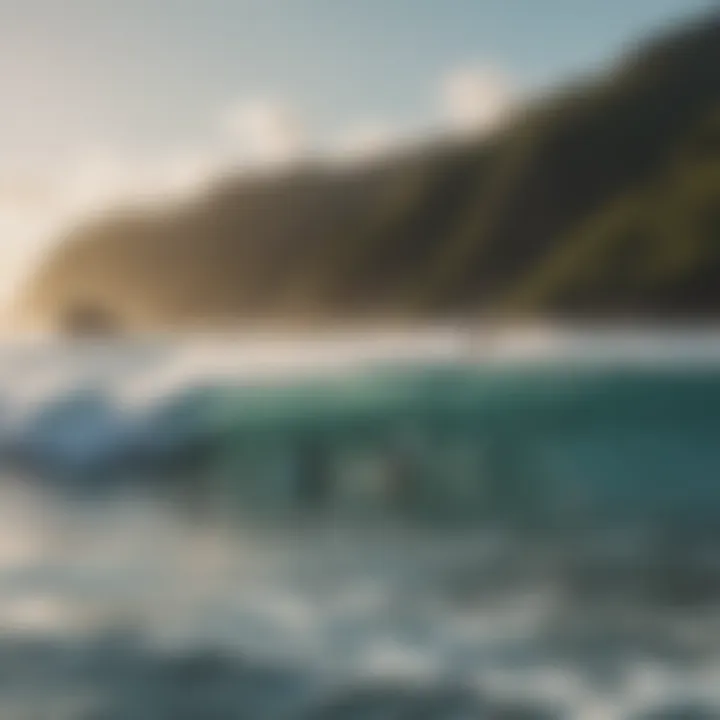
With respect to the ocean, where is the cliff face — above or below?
above

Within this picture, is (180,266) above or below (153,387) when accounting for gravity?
above

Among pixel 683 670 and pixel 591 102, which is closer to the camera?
pixel 683 670

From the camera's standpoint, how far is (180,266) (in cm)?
130

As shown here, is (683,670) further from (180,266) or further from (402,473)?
(180,266)

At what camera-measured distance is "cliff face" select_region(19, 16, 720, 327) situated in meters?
1.24

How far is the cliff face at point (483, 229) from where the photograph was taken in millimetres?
1244

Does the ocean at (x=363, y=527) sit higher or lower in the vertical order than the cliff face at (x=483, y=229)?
lower

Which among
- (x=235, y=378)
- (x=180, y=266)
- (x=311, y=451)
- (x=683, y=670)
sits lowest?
(x=683, y=670)

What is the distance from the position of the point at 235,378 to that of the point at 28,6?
573 mm

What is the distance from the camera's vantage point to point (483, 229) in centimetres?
127

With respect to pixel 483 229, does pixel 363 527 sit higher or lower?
lower

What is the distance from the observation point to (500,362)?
1.25m

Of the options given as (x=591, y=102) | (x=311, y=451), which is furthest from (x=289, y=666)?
(x=591, y=102)

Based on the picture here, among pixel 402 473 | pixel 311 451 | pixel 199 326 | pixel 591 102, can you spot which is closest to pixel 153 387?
pixel 199 326
